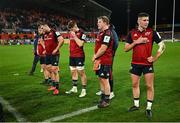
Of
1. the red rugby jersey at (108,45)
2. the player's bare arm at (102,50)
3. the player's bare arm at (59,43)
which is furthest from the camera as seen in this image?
the player's bare arm at (59,43)

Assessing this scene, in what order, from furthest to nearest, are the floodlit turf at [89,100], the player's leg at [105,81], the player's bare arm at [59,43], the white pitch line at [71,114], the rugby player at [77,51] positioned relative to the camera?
the player's bare arm at [59,43] → the rugby player at [77,51] → the player's leg at [105,81] → the floodlit turf at [89,100] → the white pitch line at [71,114]

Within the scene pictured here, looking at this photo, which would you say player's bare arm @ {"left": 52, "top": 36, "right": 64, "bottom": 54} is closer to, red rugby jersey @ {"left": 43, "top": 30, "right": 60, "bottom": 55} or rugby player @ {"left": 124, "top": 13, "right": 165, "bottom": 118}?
red rugby jersey @ {"left": 43, "top": 30, "right": 60, "bottom": 55}

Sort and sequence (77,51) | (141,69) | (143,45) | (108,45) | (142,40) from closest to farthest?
(142,40) → (143,45) → (141,69) → (108,45) → (77,51)

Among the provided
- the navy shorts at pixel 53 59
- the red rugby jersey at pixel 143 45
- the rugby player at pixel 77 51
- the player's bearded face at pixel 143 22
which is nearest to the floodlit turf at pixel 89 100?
the rugby player at pixel 77 51

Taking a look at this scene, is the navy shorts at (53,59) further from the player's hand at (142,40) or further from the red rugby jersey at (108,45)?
the player's hand at (142,40)

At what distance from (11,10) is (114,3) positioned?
71.2 feet

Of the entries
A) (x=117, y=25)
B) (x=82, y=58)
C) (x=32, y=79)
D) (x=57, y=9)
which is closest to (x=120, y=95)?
(x=82, y=58)

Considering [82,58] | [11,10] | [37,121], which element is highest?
[11,10]

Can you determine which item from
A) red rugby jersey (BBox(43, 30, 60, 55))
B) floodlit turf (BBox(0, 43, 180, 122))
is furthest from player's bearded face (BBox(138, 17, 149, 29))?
red rugby jersey (BBox(43, 30, 60, 55))

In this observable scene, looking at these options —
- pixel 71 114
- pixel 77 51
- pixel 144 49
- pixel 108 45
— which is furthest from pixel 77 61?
pixel 144 49

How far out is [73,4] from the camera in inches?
2702

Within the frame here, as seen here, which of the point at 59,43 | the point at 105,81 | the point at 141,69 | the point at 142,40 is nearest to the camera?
the point at 142,40

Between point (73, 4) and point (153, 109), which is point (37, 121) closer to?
point (153, 109)

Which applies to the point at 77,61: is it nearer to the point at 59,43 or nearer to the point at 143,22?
the point at 59,43
